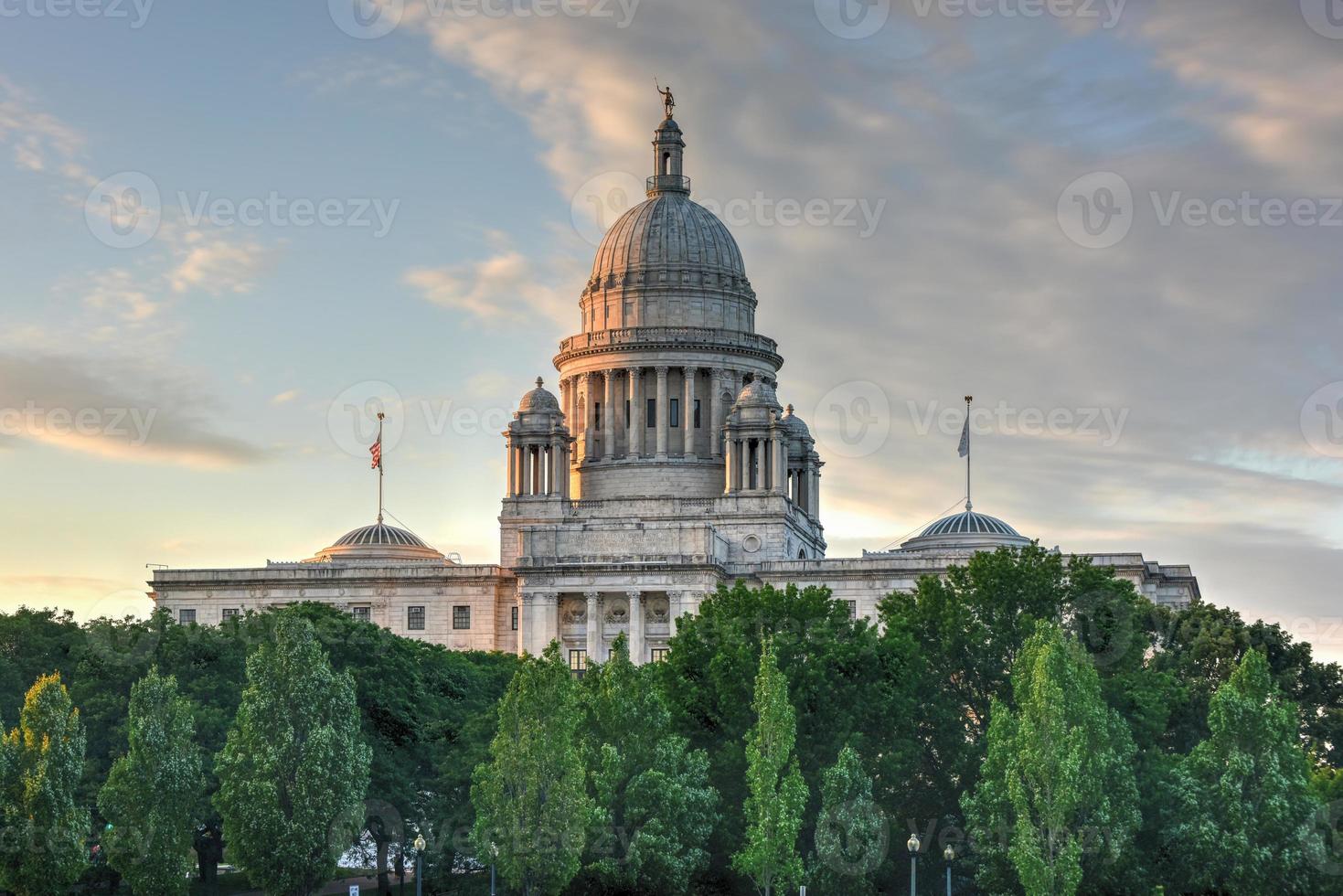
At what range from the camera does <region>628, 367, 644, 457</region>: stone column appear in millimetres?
153875

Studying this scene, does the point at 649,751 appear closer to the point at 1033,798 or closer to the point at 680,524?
the point at 1033,798

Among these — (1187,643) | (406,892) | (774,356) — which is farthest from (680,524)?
(406,892)

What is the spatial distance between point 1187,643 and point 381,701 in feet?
140

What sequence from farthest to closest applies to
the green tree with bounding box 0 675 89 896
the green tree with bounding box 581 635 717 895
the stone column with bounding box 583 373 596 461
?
the stone column with bounding box 583 373 596 461 < the green tree with bounding box 581 635 717 895 < the green tree with bounding box 0 675 89 896

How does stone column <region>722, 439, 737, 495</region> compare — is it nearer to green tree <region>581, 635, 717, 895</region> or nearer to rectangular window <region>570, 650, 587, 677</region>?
rectangular window <region>570, 650, 587, 677</region>

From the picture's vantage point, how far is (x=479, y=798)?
288 feet

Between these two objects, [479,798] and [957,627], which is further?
[957,627]

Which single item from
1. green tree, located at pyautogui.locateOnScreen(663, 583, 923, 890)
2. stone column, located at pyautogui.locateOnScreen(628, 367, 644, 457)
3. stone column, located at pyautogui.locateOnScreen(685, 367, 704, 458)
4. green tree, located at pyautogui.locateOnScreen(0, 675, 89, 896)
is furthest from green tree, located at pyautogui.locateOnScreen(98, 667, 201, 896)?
stone column, located at pyautogui.locateOnScreen(685, 367, 704, 458)

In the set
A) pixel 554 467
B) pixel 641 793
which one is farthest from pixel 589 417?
pixel 641 793

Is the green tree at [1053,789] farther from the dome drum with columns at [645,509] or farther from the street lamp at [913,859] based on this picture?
the dome drum with columns at [645,509]

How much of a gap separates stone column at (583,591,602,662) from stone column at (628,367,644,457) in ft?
55.5

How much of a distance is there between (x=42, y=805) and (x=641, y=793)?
22.5 meters

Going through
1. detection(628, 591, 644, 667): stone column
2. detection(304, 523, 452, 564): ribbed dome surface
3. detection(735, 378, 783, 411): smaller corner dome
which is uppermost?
detection(735, 378, 783, 411): smaller corner dome

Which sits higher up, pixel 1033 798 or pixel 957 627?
pixel 957 627
